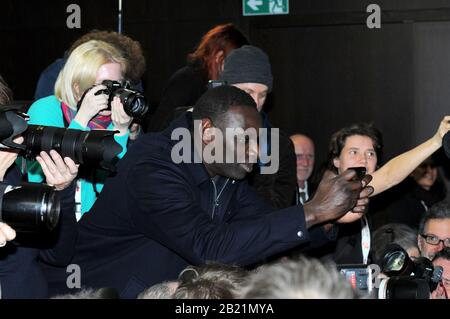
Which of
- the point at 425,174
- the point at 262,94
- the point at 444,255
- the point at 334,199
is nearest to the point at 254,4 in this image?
the point at 425,174

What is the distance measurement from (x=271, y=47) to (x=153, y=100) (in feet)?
3.06

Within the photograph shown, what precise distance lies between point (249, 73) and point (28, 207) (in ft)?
5.30

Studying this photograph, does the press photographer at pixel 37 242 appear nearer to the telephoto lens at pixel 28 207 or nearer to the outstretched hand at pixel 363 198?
the telephoto lens at pixel 28 207

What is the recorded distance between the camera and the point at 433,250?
3934mm

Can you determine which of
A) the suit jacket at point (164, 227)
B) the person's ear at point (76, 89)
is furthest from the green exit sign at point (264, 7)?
the suit jacket at point (164, 227)

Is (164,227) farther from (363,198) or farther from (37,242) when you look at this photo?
(363,198)

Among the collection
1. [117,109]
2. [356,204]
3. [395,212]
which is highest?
[117,109]

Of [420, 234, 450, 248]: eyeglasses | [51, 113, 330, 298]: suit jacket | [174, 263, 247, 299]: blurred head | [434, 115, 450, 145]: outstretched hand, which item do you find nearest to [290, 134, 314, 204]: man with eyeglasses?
[420, 234, 450, 248]: eyeglasses
